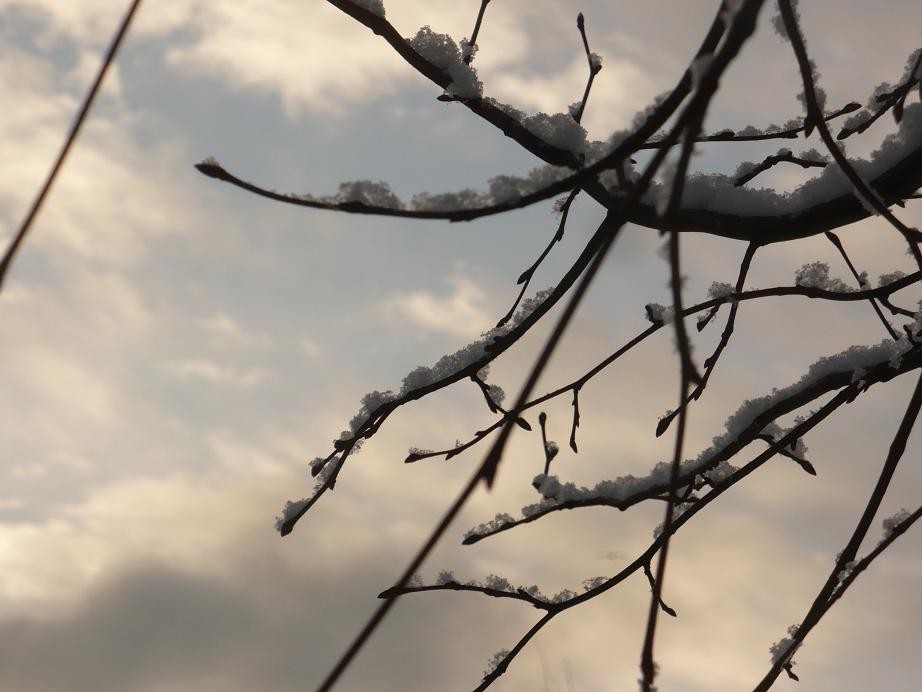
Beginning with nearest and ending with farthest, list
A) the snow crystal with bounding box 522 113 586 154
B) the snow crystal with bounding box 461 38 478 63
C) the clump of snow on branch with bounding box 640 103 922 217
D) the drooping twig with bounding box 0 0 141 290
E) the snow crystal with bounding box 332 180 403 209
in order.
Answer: the drooping twig with bounding box 0 0 141 290 → the snow crystal with bounding box 332 180 403 209 → the snow crystal with bounding box 522 113 586 154 → the clump of snow on branch with bounding box 640 103 922 217 → the snow crystal with bounding box 461 38 478 63

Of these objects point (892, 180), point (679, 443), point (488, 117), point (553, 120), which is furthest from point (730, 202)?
point (679, 443)

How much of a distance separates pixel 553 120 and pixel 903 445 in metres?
0.90

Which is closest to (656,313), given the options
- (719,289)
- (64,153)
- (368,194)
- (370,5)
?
(719,289)

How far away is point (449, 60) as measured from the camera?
1701 millimetres

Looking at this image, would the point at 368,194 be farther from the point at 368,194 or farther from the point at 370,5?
the point at 370,5

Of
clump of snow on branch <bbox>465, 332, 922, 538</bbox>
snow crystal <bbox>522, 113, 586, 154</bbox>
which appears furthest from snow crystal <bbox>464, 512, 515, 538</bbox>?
snow crystal <bbox>522, 113, 586, 154</bbox>

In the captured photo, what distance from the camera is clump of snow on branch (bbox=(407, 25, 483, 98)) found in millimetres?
1681

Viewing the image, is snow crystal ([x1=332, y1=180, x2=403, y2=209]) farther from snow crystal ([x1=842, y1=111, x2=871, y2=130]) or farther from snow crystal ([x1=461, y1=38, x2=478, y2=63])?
snow crystal ([x1=842, y1=111, x2=871, y2=130])

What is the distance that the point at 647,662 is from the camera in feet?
2.49

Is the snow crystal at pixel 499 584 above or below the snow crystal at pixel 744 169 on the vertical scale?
below

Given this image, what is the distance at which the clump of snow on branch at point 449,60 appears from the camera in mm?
1681

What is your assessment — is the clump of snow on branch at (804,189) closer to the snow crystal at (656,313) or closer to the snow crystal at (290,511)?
the snow crystal at (656,313)

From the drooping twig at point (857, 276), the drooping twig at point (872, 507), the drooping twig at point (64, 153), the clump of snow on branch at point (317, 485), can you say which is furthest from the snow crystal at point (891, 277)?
the drooping twig at point (64, 153)

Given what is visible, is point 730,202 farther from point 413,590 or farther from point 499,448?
point 499,448
